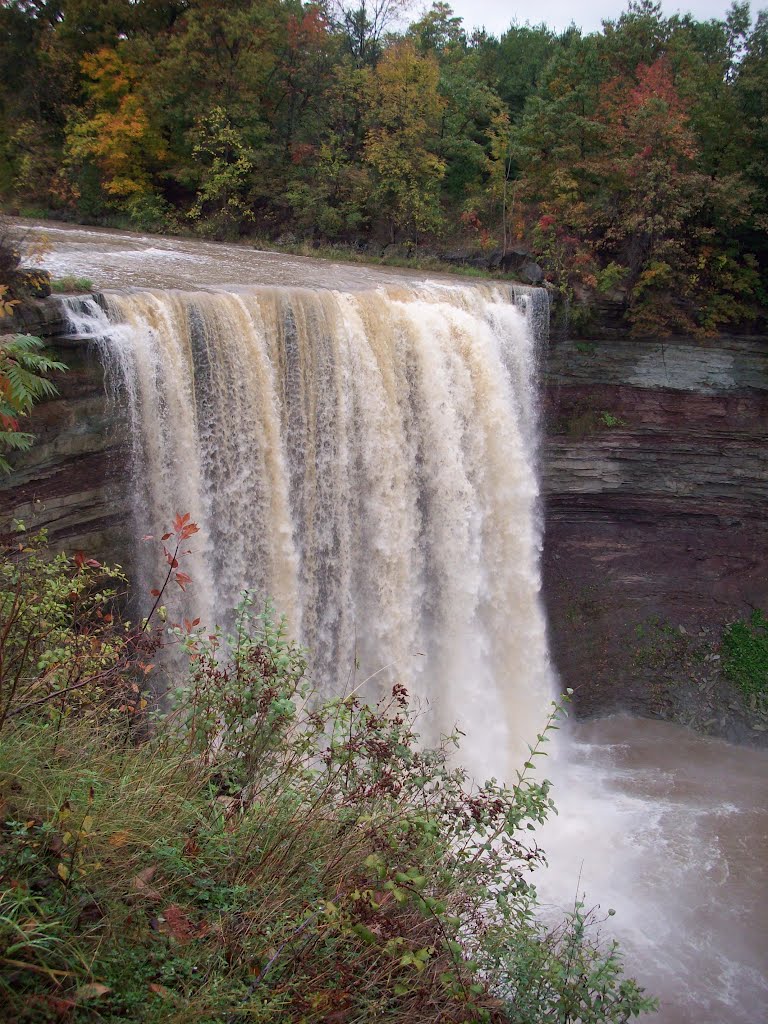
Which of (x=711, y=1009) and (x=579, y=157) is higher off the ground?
(x=579, y=157)

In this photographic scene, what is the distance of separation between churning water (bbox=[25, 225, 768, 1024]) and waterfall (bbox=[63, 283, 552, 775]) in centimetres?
3

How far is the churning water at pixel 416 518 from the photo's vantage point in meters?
9.01

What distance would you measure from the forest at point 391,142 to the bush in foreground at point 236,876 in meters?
12.9

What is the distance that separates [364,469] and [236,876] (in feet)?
25.3

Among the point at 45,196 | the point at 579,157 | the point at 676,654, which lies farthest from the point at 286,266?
the point at 676,654

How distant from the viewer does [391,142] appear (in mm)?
19969

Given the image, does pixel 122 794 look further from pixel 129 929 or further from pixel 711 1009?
pixel 711 1009

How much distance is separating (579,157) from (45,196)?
13.5 m

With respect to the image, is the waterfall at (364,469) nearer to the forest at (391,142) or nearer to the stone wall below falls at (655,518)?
the stone wall below falls at (655,518)

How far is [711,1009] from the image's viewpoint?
28.1ft

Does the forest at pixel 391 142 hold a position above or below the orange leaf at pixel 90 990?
above

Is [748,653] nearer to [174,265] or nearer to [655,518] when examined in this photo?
[655,518]

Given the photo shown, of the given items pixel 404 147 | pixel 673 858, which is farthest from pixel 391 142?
pixel 673 858

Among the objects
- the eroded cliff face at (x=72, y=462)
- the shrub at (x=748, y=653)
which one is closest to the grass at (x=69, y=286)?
the eroded cliff face at (x=72, y=462)
